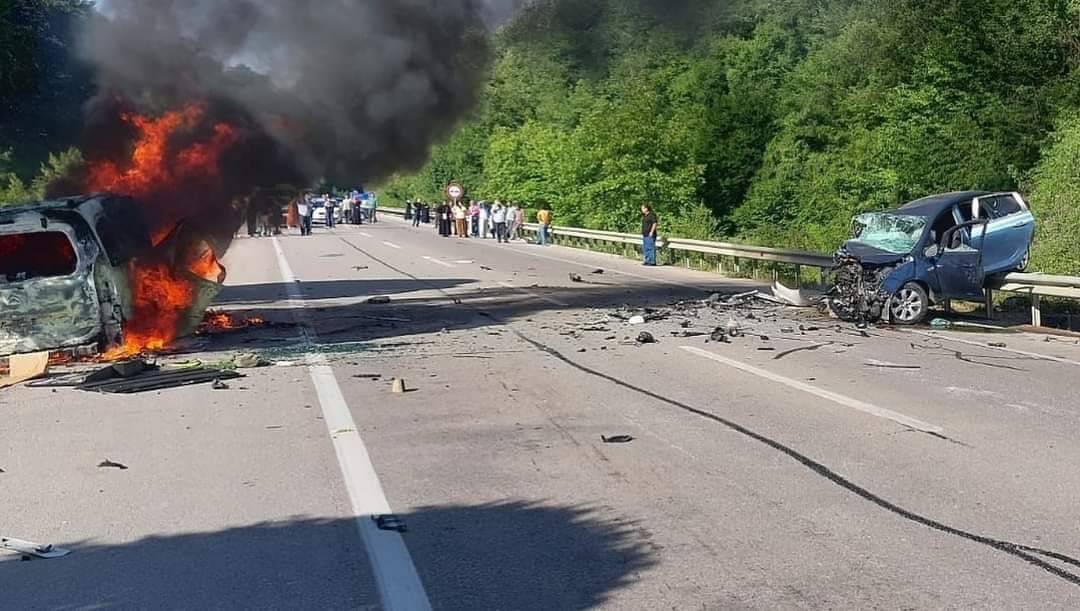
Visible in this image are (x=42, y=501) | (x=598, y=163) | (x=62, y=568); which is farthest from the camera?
(x=598, y=163)

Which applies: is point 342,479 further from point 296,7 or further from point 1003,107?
point 1003,107

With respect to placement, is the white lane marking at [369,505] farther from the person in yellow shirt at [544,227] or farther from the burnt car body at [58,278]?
the person in yellow shirt at [544,227]

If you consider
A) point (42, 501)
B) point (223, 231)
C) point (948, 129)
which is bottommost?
point (42, 501)

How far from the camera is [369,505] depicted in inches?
266

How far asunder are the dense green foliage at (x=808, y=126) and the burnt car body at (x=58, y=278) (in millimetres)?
11419

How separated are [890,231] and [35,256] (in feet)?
36.9

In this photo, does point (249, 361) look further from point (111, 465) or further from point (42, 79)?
point (42, 79)

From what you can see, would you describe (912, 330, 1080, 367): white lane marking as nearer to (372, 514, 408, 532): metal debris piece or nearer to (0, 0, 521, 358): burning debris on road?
(0, 0, 521, 358): burning debris on road

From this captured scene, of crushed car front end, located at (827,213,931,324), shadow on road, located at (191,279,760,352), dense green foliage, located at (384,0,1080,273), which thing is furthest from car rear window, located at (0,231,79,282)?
dense green foliage, located at (384,0,1080,273)

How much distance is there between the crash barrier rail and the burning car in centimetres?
1036

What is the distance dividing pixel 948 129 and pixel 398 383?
33.5 metres

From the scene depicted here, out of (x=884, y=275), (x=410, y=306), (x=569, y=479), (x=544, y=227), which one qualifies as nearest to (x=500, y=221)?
(x=544, y=227)

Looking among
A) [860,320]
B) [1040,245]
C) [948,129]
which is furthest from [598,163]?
[860,320]

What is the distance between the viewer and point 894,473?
729 centimetres
